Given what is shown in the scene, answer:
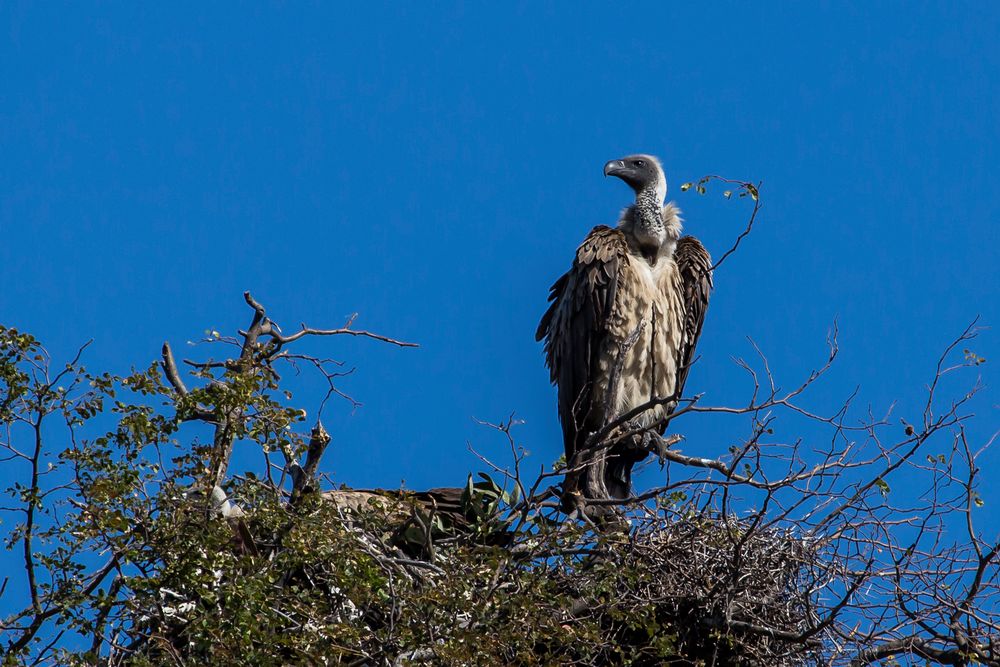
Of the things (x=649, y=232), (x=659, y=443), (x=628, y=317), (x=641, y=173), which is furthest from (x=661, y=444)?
(x=641, y=173)

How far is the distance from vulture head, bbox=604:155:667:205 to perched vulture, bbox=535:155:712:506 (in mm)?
389

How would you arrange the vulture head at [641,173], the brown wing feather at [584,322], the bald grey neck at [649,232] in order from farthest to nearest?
the vulture head at [641,173]
the bald grey neck at [649,232]
the brown wing feather at [584,322]

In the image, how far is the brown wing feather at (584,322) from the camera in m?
10.9

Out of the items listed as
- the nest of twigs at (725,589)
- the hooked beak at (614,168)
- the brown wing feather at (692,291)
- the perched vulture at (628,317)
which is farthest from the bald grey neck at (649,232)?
the nest of twigs at (725,589)

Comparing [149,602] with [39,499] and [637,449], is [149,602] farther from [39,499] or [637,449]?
[637,449]

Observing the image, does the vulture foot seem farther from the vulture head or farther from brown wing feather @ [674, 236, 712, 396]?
the vulture head

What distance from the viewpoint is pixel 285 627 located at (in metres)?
6.40

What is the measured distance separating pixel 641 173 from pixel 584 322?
168 cm

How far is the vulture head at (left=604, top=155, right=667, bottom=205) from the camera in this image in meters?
11.9

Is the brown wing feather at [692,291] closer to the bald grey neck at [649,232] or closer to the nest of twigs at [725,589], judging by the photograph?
the bald grey neck at [649,232]

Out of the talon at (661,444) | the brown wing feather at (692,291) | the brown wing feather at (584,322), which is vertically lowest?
the talon at (661,444)

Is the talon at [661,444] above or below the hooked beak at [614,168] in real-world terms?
below

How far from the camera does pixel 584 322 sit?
433 inches

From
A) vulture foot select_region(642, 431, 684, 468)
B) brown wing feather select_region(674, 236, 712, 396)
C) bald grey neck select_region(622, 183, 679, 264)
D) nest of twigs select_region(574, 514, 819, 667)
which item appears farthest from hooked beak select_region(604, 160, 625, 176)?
nest of twigs select_region(574, 514, 819, 667)
